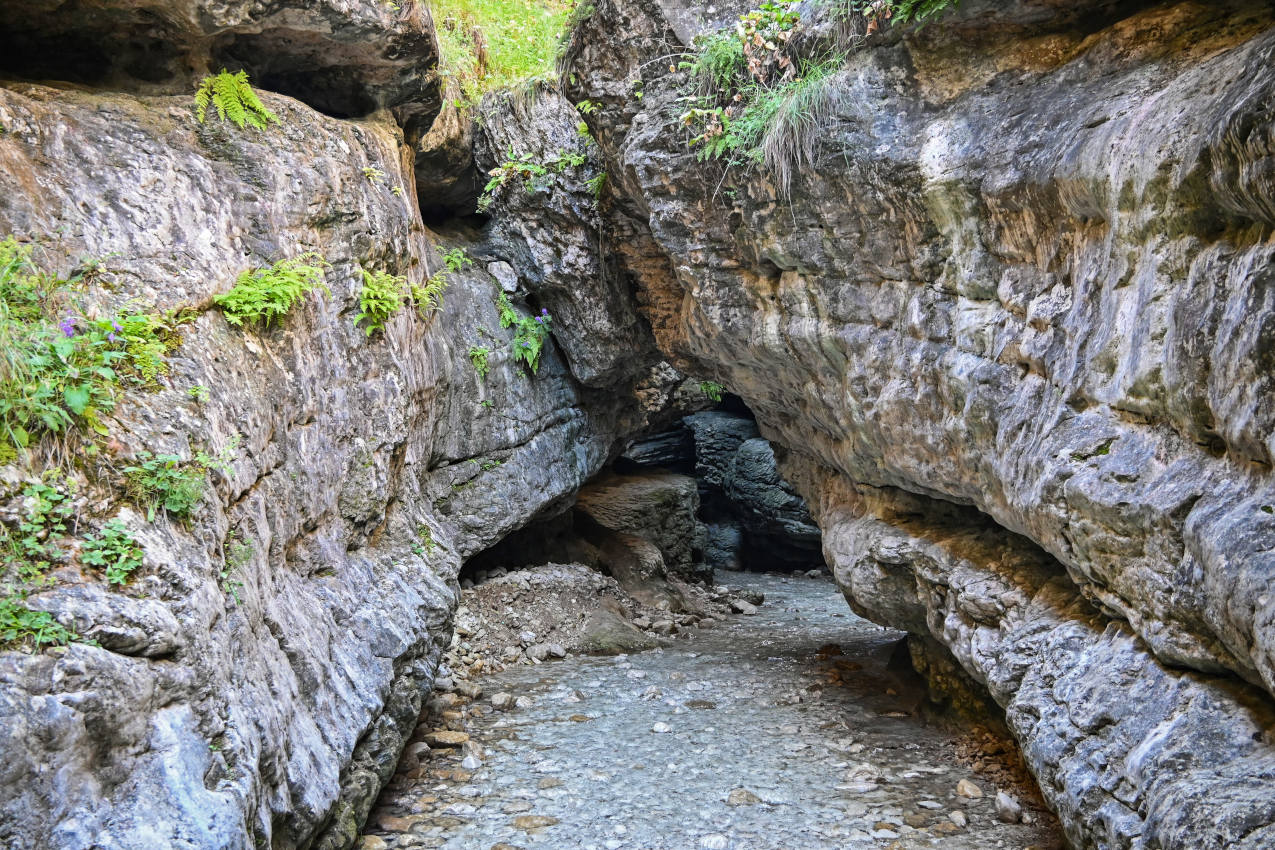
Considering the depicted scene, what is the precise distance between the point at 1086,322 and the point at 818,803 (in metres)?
3.86

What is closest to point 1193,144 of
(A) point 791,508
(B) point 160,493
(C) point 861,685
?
(B) point 160,493

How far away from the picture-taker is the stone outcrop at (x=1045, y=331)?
3.96 m

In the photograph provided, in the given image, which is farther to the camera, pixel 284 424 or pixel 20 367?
pixel 284 424

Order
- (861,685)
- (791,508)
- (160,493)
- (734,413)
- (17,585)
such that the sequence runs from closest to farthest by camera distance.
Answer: (17,585), (160,493), (861,685), (791,508), (734,413)

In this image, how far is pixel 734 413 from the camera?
2012cm

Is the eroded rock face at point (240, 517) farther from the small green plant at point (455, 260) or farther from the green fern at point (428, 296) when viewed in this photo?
the small green plant at point (455, 260)

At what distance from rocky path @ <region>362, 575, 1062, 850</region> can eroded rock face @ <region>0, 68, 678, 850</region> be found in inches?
33.5

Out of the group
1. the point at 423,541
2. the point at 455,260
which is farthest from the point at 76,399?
the point at 455,260

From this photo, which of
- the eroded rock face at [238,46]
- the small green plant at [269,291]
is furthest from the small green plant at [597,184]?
the small green plant at [269,291]

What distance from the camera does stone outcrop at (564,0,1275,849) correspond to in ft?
13.0

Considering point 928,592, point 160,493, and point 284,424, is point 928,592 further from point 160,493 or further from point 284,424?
point 160,493

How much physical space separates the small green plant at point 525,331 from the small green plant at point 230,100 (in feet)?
16.3

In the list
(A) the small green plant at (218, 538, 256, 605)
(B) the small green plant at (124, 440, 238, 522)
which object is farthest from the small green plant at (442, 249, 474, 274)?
(B) the small green plant at (124, 440, 238, 522)

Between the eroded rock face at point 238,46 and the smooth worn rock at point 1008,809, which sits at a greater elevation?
the eroded rock face at point 238,46
